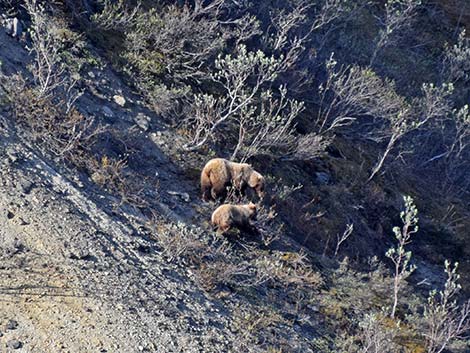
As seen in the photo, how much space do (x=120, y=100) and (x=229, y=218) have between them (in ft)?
10.6

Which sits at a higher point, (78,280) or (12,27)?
(12,27)

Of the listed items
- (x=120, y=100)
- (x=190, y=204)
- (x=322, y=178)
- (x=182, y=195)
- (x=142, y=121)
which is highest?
(x=120, y=100)

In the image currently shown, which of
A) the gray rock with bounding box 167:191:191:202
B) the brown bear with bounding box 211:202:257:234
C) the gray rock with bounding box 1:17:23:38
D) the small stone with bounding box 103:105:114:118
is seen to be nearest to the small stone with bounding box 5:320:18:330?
the brown bear with bounding box 211:202:257:234

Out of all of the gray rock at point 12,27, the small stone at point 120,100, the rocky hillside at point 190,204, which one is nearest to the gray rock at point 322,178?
the rocky hillside at point 190,204

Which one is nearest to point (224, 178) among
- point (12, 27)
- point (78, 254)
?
point (78, 254)

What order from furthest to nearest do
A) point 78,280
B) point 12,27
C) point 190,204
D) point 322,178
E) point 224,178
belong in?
point 322,178, point 12,27, point 224,178, point 190,204, point 78,280

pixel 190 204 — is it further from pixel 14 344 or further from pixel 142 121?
pixel 14 344

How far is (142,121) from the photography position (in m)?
11.1

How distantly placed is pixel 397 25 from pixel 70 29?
13.5 m

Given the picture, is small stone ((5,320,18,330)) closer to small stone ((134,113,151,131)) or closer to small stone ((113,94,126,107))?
small stone ((134,113,151,131))

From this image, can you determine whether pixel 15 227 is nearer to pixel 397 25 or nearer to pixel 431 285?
pixel 431 285

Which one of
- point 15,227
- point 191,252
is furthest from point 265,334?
point 15,227

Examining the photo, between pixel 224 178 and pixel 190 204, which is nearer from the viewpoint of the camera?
pixel 190 204

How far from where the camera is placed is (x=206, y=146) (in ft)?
38.1
